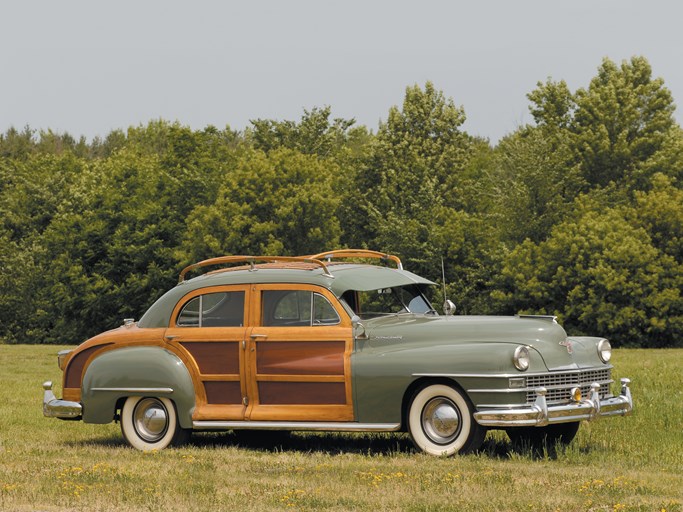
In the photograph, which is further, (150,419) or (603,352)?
(150,419)

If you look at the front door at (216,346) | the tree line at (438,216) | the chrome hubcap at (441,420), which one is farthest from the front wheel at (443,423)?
the tree line at (438,216)

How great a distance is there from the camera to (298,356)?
487 inches

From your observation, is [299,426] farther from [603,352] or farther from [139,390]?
[603,352]

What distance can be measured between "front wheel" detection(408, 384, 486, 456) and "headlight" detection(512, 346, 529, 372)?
60 centimetres

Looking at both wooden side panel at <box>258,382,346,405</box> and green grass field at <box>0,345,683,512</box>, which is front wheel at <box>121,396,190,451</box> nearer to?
green grass field at <box>0,345,683,512</box>

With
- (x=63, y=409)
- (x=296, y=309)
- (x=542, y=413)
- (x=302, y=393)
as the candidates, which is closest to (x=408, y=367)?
(x=302, y=393)

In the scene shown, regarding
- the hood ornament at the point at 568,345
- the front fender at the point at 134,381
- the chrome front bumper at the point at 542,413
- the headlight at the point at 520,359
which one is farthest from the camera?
the front fender at the point at 134,381

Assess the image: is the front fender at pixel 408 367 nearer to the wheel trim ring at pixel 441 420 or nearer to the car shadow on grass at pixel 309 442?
the wheel trim ring at pixel 441 420

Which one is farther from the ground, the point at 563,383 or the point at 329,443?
the point at 563,383

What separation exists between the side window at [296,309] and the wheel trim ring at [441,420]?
4.47 ft

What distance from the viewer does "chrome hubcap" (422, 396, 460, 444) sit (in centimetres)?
1157

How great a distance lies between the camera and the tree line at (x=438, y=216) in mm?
63469

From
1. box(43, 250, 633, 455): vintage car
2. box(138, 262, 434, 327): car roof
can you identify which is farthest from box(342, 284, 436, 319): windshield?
box(138, 262, 434, 327): car roof

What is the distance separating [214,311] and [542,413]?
3792mm
